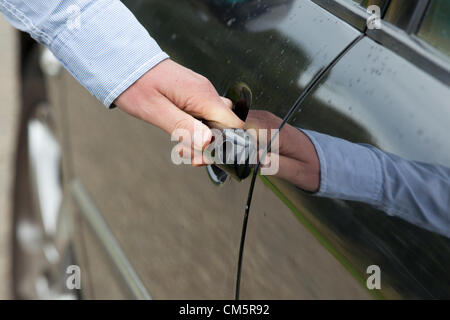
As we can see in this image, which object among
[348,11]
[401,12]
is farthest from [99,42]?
[401,12]

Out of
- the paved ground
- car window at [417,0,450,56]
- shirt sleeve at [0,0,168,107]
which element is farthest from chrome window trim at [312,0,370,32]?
the paved ground

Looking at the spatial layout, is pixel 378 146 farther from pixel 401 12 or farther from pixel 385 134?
pixel 401 12

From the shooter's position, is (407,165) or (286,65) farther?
(286,65)

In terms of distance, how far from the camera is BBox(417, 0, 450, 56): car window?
1054 mm

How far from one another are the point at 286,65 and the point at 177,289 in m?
0.73

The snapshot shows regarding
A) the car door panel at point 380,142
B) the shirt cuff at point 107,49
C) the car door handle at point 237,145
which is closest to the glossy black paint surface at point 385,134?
the car door panel at point 380,142

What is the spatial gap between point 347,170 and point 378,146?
0.07 metres

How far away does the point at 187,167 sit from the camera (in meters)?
1.45

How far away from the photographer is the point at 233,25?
4.43 feet

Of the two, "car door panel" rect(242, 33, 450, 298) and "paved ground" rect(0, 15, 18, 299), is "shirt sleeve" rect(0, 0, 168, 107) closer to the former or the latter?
"car door panel" rect(242, 33, 450, 298)

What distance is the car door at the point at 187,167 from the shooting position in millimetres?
1205

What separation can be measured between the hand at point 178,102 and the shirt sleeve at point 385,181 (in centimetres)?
21
